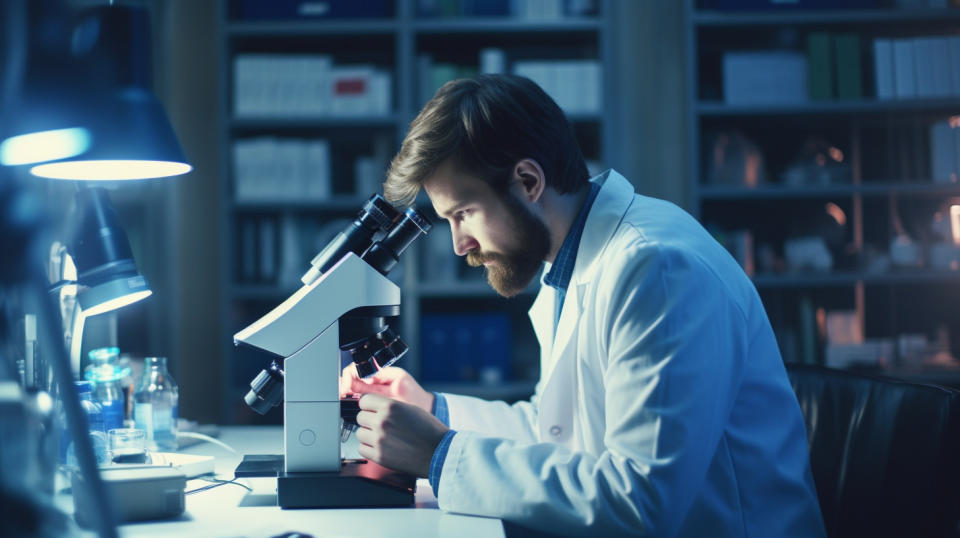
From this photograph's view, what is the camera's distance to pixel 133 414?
1394 mm

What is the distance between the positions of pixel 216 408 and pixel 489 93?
2402mm

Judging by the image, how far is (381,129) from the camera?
9.89 ft

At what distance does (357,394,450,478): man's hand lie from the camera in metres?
0.99

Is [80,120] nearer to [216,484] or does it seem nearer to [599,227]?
[216,484]

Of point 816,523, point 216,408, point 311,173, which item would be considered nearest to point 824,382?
point 816,523

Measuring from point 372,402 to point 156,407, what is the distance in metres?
0.58

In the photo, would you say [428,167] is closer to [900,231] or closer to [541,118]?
[541,118]

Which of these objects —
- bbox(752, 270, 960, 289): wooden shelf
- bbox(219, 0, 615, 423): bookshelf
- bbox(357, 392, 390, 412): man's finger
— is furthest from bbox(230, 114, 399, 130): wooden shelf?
bbox(357, 392, 390, 412): man's finger

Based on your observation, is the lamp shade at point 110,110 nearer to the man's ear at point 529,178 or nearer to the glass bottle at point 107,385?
the glass bottle at point 107,385

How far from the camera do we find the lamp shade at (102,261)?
1.15 meters

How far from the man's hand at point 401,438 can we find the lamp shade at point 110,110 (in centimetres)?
47

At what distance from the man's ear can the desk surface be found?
492mm

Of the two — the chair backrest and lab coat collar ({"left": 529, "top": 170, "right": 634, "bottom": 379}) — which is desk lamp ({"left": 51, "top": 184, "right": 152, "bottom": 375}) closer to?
lab coat collar ({"left": 529, "top": 170, "right": 634, "bottom": 379})

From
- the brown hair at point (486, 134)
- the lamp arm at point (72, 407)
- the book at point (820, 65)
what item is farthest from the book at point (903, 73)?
the lamp arm at point (72, 407)
